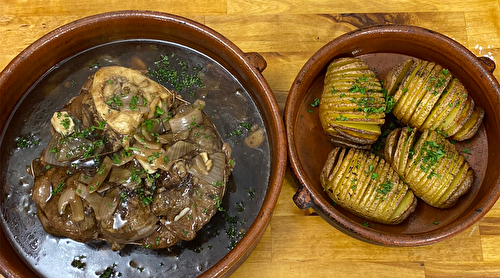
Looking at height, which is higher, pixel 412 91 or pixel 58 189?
pixel 412 91

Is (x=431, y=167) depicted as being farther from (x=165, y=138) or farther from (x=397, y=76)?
(x=165, y=138)

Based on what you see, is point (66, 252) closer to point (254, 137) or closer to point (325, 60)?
point (254, 137)

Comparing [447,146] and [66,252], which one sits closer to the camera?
[66,252]

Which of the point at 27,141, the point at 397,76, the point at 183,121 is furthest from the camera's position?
the point at 397,76

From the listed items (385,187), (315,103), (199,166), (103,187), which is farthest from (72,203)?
(385,187)

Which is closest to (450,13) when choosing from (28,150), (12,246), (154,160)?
(154,160)

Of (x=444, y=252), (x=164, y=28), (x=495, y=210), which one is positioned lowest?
(x=444, y=252)
